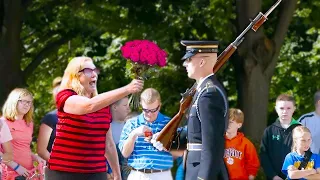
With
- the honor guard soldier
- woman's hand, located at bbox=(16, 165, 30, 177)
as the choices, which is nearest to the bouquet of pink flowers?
the honor guard soldier

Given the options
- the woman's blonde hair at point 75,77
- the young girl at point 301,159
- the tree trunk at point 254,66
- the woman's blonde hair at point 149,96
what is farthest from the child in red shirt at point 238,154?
the tree trunk at point 254,66

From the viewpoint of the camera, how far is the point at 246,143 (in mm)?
A: 11055

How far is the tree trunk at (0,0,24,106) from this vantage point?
52.8 feet

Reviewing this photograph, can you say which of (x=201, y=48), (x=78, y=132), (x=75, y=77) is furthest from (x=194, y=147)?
(x=75, y=77)

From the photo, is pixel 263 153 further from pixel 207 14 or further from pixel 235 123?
pixel 207 14

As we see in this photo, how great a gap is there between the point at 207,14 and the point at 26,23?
10.3 feet

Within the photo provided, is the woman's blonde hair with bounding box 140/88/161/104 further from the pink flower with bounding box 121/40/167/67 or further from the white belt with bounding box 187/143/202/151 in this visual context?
the white belt with bounding box 187/143/202/151

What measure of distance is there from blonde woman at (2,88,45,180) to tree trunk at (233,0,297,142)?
6190 mm

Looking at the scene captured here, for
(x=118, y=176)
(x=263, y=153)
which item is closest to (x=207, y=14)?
(x=263, y=153)

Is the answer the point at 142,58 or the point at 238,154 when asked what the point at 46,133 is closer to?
the point at 238,154

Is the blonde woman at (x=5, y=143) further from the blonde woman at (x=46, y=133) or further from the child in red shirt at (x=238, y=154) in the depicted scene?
the child in red shirt at (x=238, y=154)

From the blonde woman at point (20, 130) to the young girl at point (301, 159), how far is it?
8.37ft

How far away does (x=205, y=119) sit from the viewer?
709cm

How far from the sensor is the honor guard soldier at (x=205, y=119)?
7.06 metres
